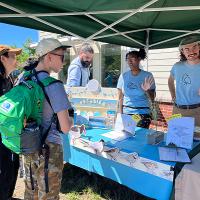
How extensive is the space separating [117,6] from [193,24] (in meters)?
1.28

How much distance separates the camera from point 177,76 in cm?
292

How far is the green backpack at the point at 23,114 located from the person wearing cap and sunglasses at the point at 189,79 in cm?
157

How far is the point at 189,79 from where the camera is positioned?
2.80 m

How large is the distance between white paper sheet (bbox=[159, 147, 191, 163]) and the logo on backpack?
1.08 m

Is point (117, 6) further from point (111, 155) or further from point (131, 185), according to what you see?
point (131, 185)

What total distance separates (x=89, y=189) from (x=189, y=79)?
5.49 ft

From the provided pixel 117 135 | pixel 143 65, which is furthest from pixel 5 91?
pixel 143 65

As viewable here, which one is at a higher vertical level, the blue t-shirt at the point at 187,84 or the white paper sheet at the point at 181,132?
the blue t-shirt at the point at 187,84

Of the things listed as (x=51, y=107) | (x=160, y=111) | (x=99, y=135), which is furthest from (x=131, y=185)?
(x=160, y=111)

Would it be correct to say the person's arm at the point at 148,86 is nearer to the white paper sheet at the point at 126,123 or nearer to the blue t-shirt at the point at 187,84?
the blue t-shirt at the point at 187,84

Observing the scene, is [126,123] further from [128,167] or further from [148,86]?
[148,86]

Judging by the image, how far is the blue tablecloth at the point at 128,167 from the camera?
201cm

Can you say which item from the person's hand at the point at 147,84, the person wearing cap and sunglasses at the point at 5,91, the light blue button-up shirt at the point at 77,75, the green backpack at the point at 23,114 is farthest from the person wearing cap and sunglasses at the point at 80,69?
the green backpack at the point at 23,114

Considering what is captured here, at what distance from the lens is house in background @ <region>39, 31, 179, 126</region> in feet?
18.2
